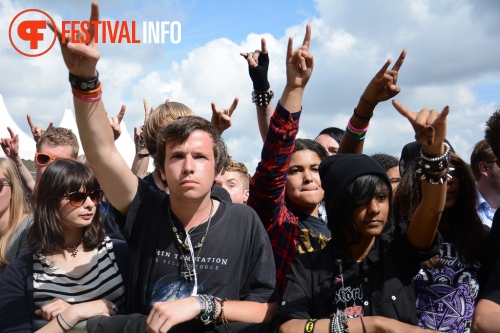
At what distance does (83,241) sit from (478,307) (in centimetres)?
207

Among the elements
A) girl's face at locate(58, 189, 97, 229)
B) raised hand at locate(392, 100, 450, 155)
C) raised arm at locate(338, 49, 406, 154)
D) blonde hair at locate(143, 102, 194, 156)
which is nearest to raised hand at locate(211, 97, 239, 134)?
blonde hair at locate(143, 102, 194, 156)

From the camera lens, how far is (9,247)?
3.83 meters

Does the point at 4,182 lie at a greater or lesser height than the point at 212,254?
greater

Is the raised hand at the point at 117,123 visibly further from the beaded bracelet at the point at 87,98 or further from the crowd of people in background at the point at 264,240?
the beaded bracelet at the point at 87,98

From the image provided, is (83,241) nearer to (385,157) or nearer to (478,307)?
(478,307)

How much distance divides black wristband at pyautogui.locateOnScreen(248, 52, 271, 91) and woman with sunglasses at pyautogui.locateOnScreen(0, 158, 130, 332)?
130 cm

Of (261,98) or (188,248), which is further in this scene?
(261,98)

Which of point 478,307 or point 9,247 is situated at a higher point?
point 9,247

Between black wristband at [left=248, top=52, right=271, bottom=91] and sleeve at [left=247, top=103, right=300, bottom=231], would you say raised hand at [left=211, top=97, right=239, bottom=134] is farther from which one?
sleeve at [left=247, top=103, right=300, bottom=231]

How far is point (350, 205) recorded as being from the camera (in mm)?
2586

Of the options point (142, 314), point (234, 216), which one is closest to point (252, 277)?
point (234, 216)

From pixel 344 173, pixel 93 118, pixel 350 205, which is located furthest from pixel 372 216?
pixel 93 118

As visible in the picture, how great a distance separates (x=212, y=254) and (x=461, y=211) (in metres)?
1.32

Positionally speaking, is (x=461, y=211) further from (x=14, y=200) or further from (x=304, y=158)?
(x=14, y=200)
